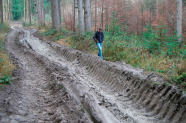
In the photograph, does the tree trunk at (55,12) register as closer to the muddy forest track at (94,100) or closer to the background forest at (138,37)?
the background forest at (138,37)

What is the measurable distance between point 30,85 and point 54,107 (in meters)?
1.85

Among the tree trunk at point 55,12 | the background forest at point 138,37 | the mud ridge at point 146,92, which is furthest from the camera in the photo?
the tree trunk at point 55,12

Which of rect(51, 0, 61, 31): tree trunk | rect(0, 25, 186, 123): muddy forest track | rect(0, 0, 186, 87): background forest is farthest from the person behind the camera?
rect(51, 0, 61, 31): tree trunk

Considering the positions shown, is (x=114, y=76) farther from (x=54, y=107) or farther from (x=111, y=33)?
(x=111, y=33)

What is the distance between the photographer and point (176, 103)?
12.3ft

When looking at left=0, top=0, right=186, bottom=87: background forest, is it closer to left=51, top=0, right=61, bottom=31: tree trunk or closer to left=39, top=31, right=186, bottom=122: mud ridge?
left=51, top=0, right=61, bottom=31: tree trunk

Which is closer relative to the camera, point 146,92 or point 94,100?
point 94,100

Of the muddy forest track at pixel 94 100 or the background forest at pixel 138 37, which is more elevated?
the background forest at pixel 138 37

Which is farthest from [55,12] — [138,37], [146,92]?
[146,92]

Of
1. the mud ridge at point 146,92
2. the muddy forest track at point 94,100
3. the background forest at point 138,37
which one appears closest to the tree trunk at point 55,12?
the background forest at point 138,37

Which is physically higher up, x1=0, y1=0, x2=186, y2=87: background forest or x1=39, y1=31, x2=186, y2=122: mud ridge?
x1=0, y1=0, x2=186, y2=87: background forest

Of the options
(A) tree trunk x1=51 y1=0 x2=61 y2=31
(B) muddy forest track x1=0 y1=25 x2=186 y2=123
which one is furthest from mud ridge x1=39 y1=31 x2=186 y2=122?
(A) tree trunk x1=51 y1=0 x2=61 y2=31

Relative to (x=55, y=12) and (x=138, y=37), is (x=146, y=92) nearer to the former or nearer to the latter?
(x=138, y=37)

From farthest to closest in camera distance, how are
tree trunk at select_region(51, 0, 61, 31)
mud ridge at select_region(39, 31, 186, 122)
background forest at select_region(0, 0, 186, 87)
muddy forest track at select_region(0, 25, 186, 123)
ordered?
tree trunk at select_region(51, 0, 61, 31)
background forest at select_region(0, 0, 186, 87)
mud ridge at select_region(39, 31, 186, 122)
muddy forest track at select_region(0, 25, 186, 123)
